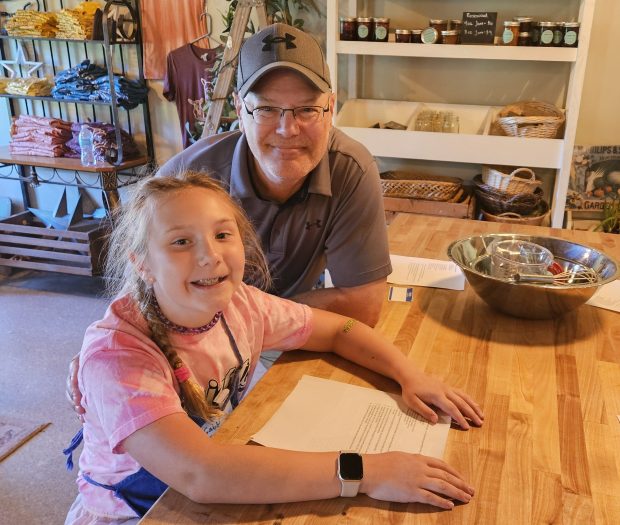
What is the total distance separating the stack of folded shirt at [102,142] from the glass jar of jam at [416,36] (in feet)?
6.26

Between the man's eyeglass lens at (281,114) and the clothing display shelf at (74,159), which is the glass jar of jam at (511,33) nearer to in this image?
the man's eyeglass lens at (281,114)

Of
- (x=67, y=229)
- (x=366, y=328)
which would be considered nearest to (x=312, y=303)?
(x=366, y=328)

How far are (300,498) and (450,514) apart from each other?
0.22 meters

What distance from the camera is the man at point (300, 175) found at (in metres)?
1.34

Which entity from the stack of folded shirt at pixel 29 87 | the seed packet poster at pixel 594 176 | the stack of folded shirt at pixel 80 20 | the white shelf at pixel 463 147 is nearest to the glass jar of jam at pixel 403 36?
the white shelf at pixel 463 147

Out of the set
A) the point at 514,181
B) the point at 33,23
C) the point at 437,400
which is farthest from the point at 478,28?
the point at 33,23

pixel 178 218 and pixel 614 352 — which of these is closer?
pixel 178 218

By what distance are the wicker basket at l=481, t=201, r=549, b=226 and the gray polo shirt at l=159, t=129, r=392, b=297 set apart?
56.0 inches

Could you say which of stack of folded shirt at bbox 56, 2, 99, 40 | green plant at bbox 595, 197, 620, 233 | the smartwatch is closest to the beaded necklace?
the smartwatch

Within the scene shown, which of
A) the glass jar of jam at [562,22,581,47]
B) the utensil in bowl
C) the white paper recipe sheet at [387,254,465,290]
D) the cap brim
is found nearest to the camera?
the cap brim

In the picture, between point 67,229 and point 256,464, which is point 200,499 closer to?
point 256,464

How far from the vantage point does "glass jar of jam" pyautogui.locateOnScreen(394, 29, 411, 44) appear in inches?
112

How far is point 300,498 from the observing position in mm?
853

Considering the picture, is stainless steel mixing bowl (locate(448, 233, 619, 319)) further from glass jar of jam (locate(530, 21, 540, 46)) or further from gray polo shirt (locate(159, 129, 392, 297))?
glass jar of jam (locate(530, 21, 540, 46))
